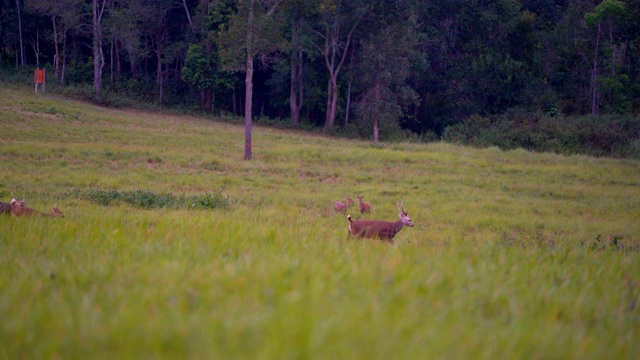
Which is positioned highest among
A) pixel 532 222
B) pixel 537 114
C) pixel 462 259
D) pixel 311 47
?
pixel 311 47

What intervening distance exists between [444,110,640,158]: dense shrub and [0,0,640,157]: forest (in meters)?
0.10

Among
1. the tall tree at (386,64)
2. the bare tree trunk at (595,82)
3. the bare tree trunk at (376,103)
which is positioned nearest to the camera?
the tall tree at (386,64)

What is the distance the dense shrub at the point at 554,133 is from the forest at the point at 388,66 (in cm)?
10

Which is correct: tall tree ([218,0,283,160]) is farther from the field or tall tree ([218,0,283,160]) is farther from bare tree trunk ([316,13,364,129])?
bare tree trunk ([316,13,364,129])

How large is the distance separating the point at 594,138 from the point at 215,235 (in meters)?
34.8

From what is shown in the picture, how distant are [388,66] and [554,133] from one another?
12206mm

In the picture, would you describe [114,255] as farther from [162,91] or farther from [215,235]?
[162,91]

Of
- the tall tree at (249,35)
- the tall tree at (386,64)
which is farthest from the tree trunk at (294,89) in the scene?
the tall tree at (249,35)

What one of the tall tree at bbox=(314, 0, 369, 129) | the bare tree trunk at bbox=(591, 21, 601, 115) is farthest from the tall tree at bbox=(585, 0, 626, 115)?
the tall tree at bbox=(314, 0, 369, 129)

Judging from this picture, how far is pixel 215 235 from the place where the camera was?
552 centimetres

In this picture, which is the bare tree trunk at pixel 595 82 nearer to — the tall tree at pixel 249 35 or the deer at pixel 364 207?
the tall tree at pixel 249 35

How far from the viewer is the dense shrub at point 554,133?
33812 mm

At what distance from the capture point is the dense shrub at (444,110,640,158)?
111 ft

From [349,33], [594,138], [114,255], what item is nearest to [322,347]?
[114,255]
